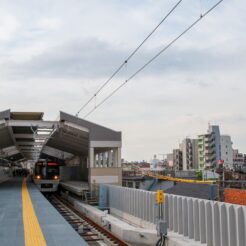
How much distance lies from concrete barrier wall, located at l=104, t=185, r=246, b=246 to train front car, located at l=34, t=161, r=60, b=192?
21309mm

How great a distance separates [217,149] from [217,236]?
10550 cm

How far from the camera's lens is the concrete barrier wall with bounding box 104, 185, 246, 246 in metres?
8.56

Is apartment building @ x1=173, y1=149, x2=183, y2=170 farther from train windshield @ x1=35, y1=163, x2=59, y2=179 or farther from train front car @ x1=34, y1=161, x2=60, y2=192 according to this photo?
train front car @ x1=34, y1=161, x2=60, y2=192

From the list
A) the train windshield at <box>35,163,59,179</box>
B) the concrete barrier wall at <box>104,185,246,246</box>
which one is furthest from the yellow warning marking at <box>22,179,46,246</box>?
the train windshield at <box>35,163,59,179</box>

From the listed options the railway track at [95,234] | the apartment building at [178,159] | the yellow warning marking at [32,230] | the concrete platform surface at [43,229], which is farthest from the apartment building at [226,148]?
the yellow warning marking at [32,230]

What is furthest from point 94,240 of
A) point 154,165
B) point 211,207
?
point 154,165

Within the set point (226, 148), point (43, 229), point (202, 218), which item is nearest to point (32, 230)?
point (43, 229)

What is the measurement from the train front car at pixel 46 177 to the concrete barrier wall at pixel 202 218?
839 inches

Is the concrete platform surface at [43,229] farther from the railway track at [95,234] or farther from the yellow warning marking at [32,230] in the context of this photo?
the railway track at [95,234]

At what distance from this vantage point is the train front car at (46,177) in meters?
35.6

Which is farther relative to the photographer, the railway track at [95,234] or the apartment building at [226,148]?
the apartment building at [226,148]

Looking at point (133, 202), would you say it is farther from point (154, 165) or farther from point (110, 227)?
point (154, 165)

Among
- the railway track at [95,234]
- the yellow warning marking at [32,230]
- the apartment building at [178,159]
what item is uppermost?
the apartment building at [178,159]

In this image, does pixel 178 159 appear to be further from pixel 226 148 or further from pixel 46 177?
pixel 46 177
